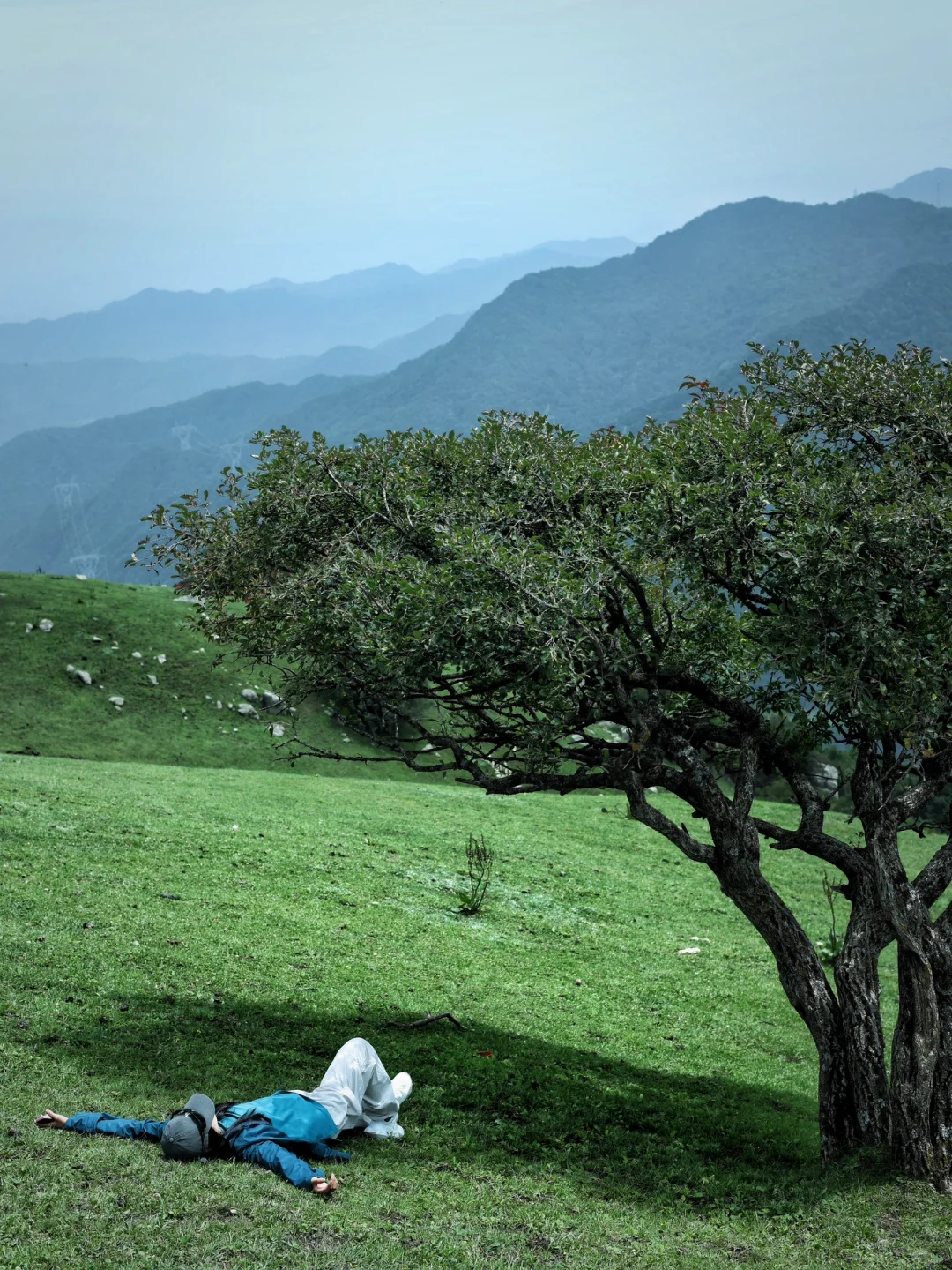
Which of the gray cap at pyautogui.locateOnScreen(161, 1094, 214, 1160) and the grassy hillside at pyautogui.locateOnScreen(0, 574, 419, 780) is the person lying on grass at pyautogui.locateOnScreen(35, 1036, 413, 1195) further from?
the grassy hillside at pyautogui.locateOnScreen(0, 574, 419, 780)

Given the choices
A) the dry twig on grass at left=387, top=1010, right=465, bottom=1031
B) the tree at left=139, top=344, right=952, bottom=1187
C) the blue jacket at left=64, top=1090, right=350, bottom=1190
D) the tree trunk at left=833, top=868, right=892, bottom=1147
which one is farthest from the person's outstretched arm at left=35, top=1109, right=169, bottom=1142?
the tree trunk at left=833, top=868, right=892, bottom=1147

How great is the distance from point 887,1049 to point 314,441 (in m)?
14.6

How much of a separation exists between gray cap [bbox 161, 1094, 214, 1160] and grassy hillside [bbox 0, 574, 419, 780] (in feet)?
85.3

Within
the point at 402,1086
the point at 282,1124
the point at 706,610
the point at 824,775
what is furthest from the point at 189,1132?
the point at 824,775

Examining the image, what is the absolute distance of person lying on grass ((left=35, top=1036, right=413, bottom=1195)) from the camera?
9.73 m

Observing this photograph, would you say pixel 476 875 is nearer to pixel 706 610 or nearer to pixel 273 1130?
pixel 706 610

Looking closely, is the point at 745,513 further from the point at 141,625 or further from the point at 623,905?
the point at 141,625

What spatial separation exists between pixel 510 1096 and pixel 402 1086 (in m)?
1.87

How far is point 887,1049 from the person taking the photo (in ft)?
60.2

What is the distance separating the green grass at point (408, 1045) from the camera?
9.06 meters

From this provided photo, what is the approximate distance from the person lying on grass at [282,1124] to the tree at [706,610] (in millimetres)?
3860

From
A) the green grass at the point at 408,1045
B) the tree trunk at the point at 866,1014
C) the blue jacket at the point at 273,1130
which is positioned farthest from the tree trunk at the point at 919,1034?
the blue jacket at the point at 273,1130

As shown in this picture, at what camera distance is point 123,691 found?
4272 centimetres

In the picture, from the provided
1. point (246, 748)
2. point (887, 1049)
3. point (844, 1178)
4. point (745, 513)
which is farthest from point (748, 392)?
point (246, 748)
